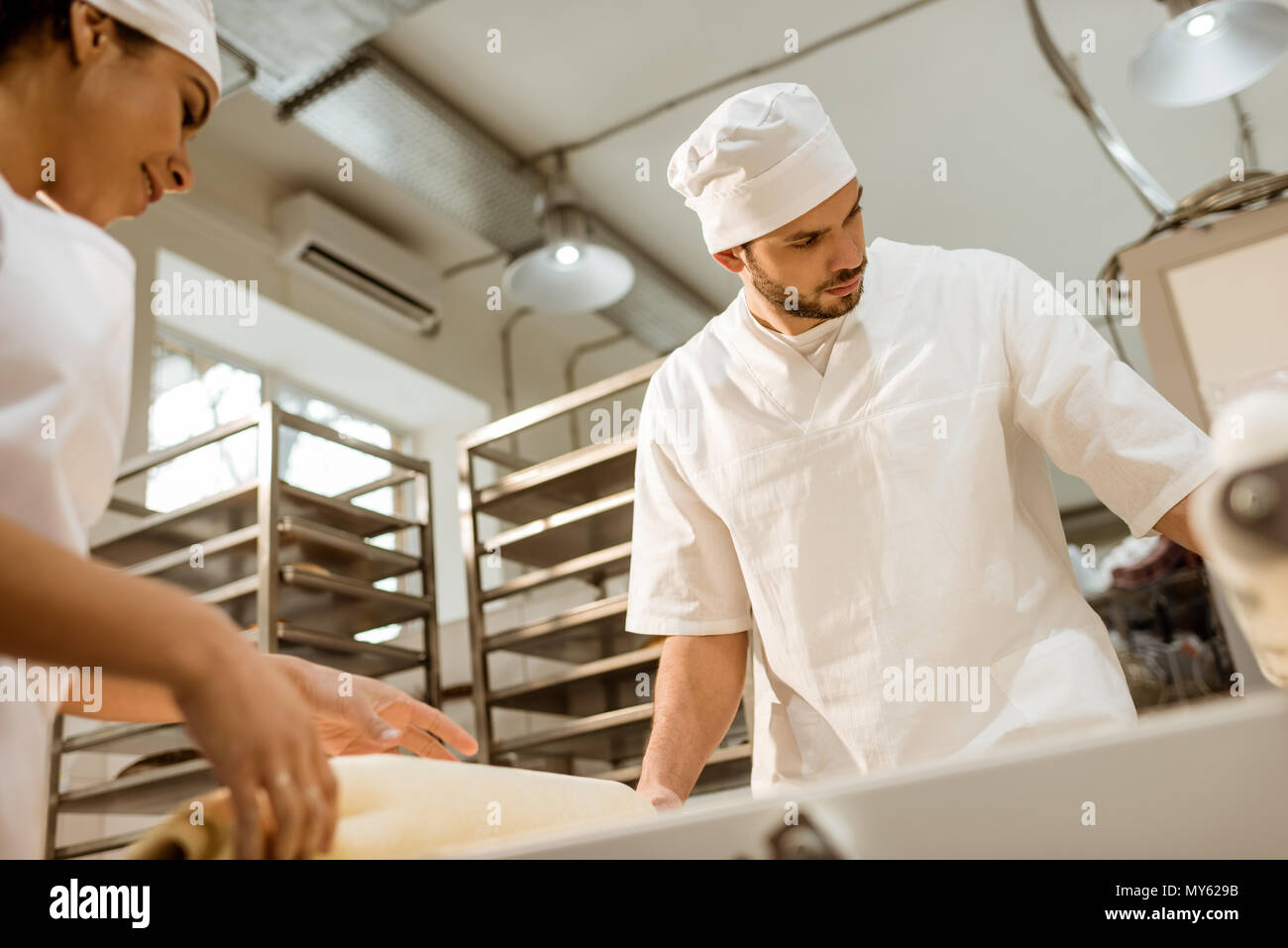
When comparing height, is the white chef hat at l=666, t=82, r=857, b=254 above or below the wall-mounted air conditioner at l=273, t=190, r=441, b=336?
below

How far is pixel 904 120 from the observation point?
448cm

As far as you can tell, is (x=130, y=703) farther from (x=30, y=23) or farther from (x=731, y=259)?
(x=731, y=259)

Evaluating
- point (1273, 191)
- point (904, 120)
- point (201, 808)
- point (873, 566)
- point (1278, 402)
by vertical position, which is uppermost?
point (904, 120)

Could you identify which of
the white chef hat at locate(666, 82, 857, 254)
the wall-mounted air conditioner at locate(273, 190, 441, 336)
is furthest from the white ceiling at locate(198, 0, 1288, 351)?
the white chef hat at locate(666, 82, 857, 254)

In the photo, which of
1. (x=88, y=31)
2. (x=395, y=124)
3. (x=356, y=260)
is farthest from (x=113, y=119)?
(x=356, y=260)

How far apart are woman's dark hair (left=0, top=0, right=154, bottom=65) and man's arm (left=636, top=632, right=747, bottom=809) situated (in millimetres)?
1028

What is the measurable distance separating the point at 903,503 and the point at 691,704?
1.31 ft

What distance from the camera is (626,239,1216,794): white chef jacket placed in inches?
54.1

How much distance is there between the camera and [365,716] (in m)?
0.92

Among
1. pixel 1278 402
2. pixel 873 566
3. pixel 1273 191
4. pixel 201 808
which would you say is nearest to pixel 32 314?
pixel 201 808

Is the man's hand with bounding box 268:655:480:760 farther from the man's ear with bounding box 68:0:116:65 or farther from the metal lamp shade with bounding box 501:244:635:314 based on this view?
the metal lamp shade with bounding box 501:244:635:314

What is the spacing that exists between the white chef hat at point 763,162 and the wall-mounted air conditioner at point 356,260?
10.4 feet

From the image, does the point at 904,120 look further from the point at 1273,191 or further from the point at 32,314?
the point at 32,314
